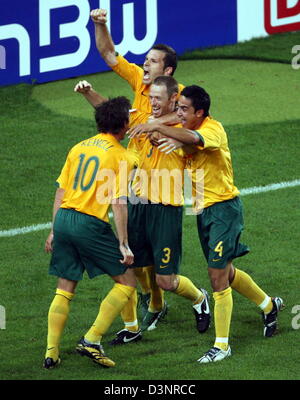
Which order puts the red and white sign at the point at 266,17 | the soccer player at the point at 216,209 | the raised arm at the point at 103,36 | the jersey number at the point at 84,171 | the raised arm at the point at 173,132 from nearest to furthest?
the raised arm at the point at 173,132 → the jersey number at the point at 84,171 → the soccer player at the point at 216,209 → the raised arm at the point at 103,36 → the red and white sign at the point at 266,17

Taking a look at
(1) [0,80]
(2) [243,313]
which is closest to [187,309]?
(2) [243,313]

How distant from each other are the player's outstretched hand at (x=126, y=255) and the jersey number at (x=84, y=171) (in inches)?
19.4

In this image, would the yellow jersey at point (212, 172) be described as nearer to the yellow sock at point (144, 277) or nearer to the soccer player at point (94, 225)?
the soccer player at point (94, 225)

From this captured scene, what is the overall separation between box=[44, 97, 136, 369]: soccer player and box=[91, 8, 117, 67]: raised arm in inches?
50.6

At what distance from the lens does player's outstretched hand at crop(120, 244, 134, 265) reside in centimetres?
784

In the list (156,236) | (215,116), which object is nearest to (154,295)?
(156,236)

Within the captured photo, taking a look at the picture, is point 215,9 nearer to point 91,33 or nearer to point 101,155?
point 91,33

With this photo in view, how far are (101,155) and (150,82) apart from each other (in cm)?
136

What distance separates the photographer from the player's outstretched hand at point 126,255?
25.7 ft

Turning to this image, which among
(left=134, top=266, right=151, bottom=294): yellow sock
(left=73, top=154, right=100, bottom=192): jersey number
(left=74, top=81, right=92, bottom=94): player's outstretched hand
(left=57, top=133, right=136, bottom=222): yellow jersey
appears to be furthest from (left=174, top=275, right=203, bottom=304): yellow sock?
(left=74, top=81, right=92, bottom=94): player's outstretched hand

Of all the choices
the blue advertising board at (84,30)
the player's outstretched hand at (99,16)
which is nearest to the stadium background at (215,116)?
the blue advertising board at (84,30)

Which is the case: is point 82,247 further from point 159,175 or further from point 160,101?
point 160,101

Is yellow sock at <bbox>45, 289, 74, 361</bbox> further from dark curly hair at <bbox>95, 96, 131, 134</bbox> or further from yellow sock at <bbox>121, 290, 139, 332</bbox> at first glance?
dark curly hair at <bbox>95, 96, 131, 134</bbox>

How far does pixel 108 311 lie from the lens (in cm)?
794
